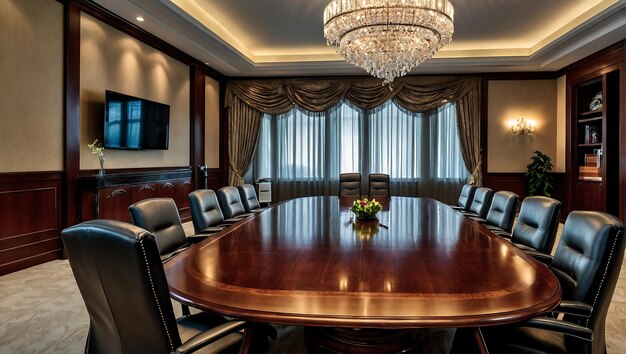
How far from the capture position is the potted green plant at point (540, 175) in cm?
677

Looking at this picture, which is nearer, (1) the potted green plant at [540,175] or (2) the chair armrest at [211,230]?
(2) the chair armrest at [211,230]

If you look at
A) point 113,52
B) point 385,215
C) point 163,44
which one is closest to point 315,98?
point 163,44

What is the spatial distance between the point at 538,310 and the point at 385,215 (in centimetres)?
200

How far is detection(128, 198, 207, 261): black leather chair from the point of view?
6.82ft

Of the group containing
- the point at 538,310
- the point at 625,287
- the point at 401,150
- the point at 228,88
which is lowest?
the point at 625,287

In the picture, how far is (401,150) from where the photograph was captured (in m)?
7.44

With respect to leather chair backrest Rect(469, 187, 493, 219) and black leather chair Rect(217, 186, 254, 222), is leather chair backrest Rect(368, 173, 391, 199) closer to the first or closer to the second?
leather chair backrest Rect(469, 187, 493, 219)

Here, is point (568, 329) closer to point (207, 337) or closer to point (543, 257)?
point (543, 257)

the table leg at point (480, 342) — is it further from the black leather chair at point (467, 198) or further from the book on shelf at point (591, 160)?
the book on shelf at point (591, 160)

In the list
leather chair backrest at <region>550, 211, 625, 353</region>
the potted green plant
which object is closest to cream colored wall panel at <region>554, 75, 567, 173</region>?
the potted green plant

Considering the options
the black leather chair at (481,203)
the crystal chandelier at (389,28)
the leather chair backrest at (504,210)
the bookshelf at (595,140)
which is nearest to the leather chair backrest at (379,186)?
the black leather chair at (481,203)

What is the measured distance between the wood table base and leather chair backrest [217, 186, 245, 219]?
5.88 feet

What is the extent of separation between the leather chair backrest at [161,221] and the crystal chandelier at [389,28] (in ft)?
7.77

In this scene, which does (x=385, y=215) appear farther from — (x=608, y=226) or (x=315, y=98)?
(x=315, y=98)
